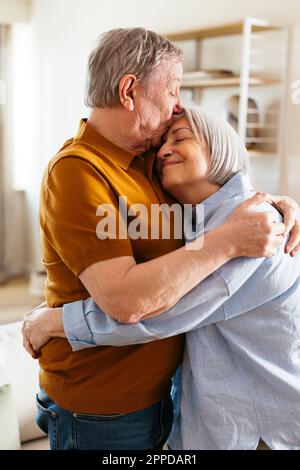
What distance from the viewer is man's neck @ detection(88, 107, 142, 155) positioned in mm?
Result: 1132

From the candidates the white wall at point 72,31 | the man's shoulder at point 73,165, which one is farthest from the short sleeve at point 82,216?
the white wall at point 72,31

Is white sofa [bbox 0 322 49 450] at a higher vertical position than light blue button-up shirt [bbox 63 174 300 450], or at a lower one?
lower

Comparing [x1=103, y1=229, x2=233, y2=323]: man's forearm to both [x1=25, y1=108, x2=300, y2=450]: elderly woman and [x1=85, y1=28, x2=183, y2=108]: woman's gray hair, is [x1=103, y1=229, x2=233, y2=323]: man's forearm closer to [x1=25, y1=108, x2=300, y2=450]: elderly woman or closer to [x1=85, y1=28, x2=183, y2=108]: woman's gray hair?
[x1=25, y1=108, x2=300, y2=450]: elderly woman

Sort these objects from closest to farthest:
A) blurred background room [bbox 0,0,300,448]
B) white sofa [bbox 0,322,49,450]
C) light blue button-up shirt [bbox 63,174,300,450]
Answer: light blue button-up shirt [bbox 63,174,300,450] < white sofa [bbox 0,322,49,450] < blurred background room [bbox 0,0,300,448]

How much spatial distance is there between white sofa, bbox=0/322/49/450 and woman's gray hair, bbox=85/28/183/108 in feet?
2.90

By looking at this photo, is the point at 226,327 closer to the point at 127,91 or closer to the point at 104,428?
the point at 104,428

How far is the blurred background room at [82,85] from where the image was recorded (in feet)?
11.1

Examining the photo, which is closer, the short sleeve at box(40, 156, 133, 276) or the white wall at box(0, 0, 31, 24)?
the short sleeve at box(40, 156, 133, 276)

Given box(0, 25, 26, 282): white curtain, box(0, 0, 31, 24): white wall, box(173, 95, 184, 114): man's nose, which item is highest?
box(0, 0, 31, 24): white wall

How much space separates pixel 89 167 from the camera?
1.04 m

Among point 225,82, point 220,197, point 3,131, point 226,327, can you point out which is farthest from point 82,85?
point 226,327

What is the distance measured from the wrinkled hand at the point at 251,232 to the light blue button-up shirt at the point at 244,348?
0.04 meters

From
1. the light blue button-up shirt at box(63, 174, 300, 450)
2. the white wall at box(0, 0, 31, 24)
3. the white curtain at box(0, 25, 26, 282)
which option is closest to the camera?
the light blue button-up shirt at box(63, 174, 300, 450)

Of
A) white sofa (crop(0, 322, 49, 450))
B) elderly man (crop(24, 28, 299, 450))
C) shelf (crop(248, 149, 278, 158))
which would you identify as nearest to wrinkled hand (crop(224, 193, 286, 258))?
elderly man (crop(24, 28, 299, 450))
